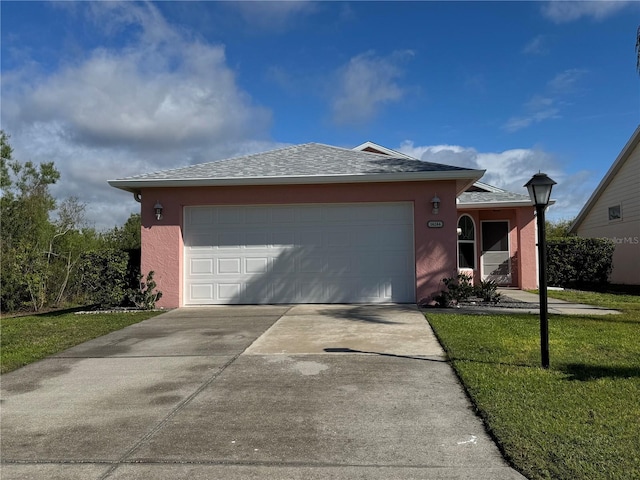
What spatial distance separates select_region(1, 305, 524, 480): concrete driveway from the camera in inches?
137

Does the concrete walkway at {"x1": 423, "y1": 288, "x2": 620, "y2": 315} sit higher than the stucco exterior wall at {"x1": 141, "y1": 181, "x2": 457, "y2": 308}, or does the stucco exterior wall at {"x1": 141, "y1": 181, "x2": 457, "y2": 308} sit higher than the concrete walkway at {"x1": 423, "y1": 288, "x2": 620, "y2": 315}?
the stucco exterior wall at {"x1": 141, "y1": 181, "x2": 457, "y2": 308}

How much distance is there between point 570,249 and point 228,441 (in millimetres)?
15413

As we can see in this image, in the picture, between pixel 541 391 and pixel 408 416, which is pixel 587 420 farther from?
pixel 408 416

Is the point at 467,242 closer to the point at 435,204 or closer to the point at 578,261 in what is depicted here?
the point at 578,261

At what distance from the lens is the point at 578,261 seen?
16.3 metres

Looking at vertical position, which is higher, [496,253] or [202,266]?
[496,253]

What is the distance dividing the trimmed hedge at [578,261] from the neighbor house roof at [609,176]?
354cm

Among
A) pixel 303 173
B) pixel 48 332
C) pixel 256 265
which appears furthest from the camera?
pixel 256 265

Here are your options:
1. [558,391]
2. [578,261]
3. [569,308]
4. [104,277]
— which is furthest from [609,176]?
[104,277]

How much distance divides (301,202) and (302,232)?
70 cm

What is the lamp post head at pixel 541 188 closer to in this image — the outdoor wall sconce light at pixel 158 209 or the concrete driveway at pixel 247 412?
the concrete driveway at pixel 247 412

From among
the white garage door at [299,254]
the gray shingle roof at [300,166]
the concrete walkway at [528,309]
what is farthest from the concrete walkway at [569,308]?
the gray shingle roof at [300,166]

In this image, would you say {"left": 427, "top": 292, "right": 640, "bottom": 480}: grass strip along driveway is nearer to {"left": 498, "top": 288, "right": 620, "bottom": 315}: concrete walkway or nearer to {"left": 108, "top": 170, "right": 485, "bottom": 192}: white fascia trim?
{"left": 498, "top": 288, "right": 620, "bottom": 315}: concrete walkway

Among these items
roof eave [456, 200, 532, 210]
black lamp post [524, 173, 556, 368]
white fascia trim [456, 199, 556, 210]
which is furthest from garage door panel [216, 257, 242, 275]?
roof eave [456, 200, 532, 210]
